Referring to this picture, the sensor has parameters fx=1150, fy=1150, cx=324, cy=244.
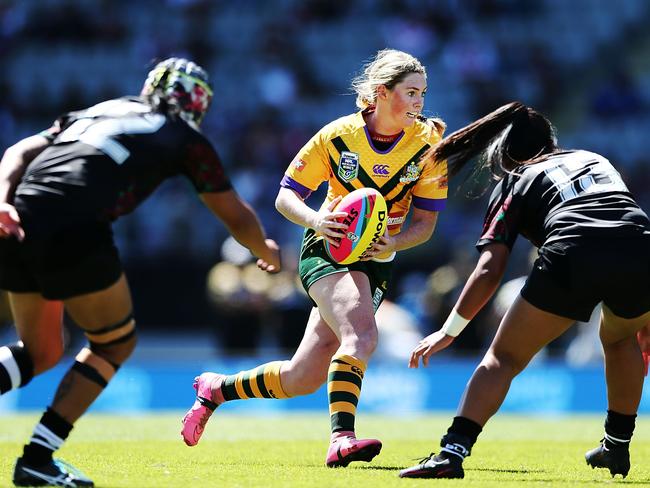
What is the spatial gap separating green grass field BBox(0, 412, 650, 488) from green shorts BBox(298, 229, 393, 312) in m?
1.05

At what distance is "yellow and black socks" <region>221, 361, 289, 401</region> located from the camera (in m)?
6.95

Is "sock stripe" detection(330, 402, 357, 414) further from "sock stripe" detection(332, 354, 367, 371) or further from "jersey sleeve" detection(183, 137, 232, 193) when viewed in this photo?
"jersey sleeve" detection(183, 137, 232, 193)

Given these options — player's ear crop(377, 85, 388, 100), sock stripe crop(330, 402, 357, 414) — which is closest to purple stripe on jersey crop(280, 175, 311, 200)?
player's ear crop(377, 85, 388, 100)

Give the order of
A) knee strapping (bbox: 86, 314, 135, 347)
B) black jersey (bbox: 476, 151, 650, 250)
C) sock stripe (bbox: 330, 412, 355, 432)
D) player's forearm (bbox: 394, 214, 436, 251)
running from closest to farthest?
knee strapping (bbox: 86, 314, 135, 347), black jersey (bbox: 476, 151, 650, 250), sock stripe (bbox: 330, 412, 355, 432), player's forearm (bbox: 394, 214, 436, 251)

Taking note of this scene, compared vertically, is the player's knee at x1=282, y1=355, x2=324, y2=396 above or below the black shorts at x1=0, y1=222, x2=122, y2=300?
below

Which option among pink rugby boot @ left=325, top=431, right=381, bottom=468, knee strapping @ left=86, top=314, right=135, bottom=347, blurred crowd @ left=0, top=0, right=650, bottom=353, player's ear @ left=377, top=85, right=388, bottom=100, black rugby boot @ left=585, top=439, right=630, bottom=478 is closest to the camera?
knee strapping @ left=86, top=314, right=135, bottom=347

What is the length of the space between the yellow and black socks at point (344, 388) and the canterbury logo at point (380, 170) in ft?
3.88

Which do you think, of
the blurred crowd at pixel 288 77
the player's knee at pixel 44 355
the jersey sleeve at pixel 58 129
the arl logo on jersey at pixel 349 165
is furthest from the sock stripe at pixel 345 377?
the blurred crowd at pixel 288 77

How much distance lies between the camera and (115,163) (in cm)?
514

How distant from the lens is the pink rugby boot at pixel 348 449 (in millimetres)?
6055

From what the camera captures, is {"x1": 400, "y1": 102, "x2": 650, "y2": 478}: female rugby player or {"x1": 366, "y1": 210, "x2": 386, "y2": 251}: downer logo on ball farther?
{"x1": 366, "y1": 210, "x2": 386, "y2": 251}: downer logo on ball

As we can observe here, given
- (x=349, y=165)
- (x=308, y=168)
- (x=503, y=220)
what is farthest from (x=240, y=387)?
(x=503, y=220)

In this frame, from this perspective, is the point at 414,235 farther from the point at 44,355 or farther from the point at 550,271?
the point at 44,355

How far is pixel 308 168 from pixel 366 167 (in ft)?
1.14
